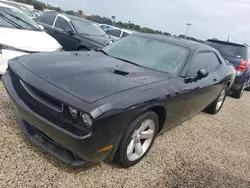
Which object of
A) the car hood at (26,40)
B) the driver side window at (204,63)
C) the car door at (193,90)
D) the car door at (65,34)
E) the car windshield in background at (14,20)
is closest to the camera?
the car door at (193,90)

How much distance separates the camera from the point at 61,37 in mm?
8164

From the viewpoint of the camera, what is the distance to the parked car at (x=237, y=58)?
25.2 feet

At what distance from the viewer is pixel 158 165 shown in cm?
314

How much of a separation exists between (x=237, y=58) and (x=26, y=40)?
238 inches

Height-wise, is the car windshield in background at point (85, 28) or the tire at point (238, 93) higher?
the car windshield in background at point (85, 28)

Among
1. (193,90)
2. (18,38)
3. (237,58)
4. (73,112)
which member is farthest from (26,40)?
(237,58)

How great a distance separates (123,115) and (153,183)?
913 millimetres

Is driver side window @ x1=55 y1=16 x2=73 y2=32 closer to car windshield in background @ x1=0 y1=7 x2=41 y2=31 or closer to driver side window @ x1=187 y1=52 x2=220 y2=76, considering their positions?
car windshield in background @ x1=0 y1=7 x2=41 y2=31

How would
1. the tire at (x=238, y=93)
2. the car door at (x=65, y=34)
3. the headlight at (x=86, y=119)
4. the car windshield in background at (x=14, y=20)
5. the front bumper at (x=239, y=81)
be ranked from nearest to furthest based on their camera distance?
the headlight at (x=86, y=119) < the car windshield in background at (x=14, y=20) < the front bumper at (x=239, y=81) < the car door at (x=65, y=34) < the tire at (x=238, y=93)

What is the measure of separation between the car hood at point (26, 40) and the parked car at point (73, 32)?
2.32m

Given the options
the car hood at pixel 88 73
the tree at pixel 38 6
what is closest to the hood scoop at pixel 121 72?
the car hood at pixel 88 73

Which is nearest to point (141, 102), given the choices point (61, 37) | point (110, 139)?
point (110, 139)

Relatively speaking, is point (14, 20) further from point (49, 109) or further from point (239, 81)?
point (239, 81)

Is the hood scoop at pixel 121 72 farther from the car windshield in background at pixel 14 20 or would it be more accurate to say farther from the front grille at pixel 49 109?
the car windshield in background at pixel 14 20
